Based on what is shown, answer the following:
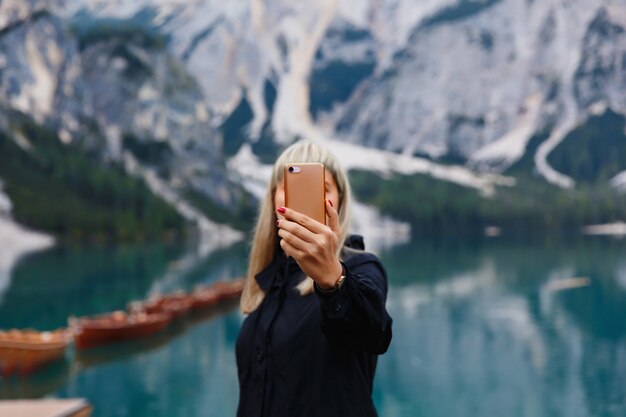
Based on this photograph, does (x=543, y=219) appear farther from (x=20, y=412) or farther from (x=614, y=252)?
(x=20, y=412)

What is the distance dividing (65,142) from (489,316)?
362 ft

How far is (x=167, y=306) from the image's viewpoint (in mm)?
32719

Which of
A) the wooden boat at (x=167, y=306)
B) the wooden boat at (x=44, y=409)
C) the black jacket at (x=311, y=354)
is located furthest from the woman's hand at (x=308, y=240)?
the wooden boat at (x=167, y=306)

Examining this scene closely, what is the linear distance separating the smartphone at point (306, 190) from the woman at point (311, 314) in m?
0.08

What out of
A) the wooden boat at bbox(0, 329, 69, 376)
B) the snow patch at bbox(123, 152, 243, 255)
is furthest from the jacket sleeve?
the snow patch at bbox(123, 152, 243, 255)

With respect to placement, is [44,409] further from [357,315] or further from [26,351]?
[26,351]

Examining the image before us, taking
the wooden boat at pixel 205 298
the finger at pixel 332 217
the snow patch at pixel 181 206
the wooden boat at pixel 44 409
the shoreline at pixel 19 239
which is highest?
the snow patch at pixel 181 206

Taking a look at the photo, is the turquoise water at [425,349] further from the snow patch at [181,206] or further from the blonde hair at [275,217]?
the snow patch at [181,206]

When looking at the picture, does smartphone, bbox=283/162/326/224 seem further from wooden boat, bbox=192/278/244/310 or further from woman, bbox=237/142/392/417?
wooden boat, bbox=192/278/244/310

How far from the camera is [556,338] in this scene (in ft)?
97.5

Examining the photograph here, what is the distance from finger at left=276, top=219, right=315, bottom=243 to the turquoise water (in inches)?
646

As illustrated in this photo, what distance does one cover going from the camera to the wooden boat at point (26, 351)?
20.3 meters

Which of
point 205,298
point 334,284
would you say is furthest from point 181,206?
point 334,284

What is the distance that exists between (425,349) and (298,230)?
1013 inches
